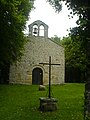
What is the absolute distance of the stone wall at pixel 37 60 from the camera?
2966 cm

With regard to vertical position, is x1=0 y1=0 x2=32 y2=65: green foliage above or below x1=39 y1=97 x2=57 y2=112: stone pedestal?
above

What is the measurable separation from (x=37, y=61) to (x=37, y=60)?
0.11 metres

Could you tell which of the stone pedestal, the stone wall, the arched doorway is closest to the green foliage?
the stone wall

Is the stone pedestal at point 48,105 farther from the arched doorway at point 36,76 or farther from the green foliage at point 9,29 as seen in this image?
the arched doorway at point 36,76

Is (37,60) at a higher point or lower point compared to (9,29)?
lower

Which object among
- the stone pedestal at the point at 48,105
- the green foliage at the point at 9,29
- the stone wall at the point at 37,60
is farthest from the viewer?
the stone wall at the point at 37,60

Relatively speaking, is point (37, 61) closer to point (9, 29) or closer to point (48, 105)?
point (9, 29)

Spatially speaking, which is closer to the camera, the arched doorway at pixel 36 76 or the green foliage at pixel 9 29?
the green foliage at pixel 9 29

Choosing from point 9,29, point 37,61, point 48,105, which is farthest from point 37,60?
point 48,105

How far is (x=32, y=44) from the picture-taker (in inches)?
1204

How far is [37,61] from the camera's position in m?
30.1

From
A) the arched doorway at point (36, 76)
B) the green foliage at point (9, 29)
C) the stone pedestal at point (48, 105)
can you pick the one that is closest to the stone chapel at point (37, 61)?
the arched doorway at point (36, 76)

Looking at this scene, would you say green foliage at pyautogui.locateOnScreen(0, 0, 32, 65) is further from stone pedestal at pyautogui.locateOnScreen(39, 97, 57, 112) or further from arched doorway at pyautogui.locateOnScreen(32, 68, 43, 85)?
stone pedestal at pyautogui.locateOnScreen(39, 97, 57, 112)

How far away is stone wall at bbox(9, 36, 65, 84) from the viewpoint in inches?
1168
